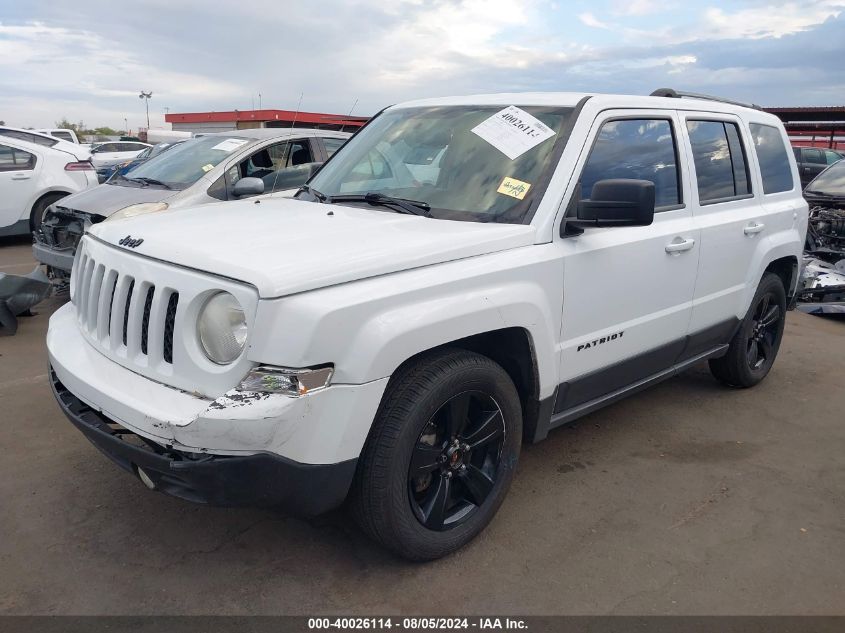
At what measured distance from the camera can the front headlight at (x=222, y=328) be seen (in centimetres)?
247

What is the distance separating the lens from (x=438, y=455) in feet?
9.31

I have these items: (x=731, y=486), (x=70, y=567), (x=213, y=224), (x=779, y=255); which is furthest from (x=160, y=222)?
(x=779, y=255)

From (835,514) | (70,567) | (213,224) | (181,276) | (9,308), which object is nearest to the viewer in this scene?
(181,276)

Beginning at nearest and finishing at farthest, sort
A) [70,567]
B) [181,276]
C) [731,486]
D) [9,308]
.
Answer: [181,276] < [70,567] < [731,486] < [9,308]

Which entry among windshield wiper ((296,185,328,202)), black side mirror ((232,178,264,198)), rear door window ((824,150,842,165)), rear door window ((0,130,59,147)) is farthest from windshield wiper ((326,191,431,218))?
rear door window ((824,150,842,165))

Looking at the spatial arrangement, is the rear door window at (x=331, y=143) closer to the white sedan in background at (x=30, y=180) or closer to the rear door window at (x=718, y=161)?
the rear door window at (x=718, y=161)

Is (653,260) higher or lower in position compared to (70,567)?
higher

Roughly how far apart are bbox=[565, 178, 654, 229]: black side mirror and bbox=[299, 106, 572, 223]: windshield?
26 centimetres

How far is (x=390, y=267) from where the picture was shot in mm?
2609

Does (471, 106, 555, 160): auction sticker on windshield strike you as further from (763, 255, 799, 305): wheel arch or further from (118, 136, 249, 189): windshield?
(118, 136, 249, 189): windshield

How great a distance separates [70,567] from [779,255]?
448 cm

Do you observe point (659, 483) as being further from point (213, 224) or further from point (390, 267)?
point (213, 224)

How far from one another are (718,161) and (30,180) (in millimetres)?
8901

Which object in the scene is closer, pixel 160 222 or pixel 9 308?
pixel 160 222
